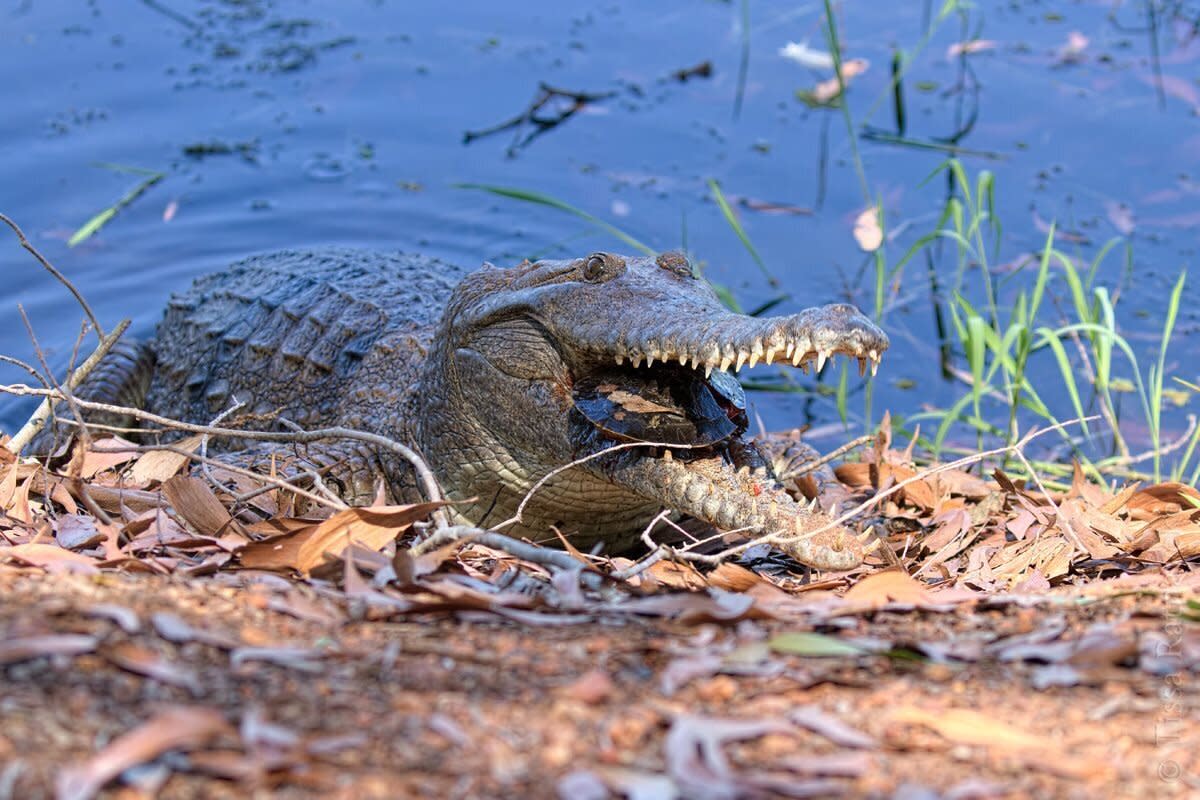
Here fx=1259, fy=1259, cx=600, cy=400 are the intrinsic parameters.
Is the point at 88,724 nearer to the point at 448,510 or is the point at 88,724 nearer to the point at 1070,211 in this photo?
the point at 448,510

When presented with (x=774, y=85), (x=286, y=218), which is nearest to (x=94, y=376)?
(x=286, y=218)

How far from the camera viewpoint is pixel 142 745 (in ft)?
5.83

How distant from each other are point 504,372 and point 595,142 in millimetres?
4443

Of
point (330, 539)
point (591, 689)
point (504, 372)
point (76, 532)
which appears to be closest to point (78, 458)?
point (76, 532)

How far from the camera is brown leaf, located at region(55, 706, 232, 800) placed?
172 cm

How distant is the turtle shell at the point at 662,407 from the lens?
3.53 metres

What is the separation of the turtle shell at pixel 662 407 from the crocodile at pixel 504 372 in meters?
0.01

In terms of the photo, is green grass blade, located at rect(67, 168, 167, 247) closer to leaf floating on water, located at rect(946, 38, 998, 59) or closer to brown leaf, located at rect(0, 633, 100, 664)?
leaf floating on water, located at rect(946, 38, 998, 59)

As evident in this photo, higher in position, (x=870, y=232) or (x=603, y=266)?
(x=603, y=266)

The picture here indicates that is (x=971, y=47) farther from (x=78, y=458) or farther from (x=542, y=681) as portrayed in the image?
(x=542, y=681)

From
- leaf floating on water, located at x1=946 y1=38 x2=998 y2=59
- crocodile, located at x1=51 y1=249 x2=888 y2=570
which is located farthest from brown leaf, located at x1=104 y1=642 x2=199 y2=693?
leaf floating on water, located at x1=946 y1=38 x2=998 y2=59

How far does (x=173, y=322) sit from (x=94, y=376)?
1.46ft

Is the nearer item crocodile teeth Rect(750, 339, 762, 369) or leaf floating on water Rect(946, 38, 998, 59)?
crocodile teeth Rect(750, 339, 762, 369)

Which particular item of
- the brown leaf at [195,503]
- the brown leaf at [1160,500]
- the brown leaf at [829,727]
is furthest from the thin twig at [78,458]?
the brown leaf at [1160,500]
